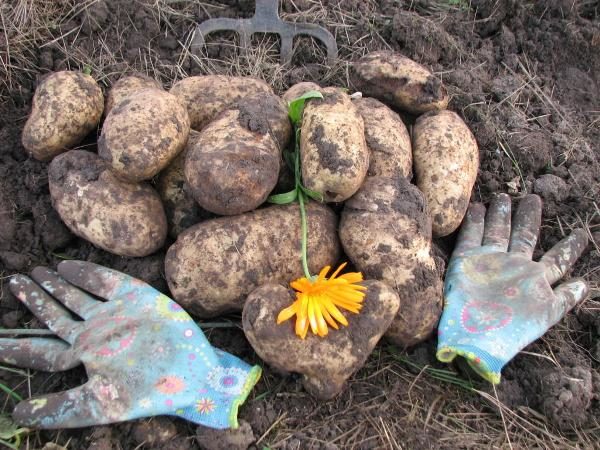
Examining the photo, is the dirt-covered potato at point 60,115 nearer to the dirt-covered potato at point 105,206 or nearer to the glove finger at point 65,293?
the dirt-covered potato at point 105,206

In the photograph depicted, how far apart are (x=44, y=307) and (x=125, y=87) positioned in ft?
3.26

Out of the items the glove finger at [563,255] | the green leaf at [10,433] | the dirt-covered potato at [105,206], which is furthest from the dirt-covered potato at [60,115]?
the glove finger at [563,255]

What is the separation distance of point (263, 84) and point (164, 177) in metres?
0.66

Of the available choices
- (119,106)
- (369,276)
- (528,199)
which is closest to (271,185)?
(369,276)

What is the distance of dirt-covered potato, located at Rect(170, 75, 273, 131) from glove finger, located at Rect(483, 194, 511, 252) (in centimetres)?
118

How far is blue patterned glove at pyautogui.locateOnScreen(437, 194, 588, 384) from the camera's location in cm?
201

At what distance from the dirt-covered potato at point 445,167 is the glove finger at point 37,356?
59.4 inches

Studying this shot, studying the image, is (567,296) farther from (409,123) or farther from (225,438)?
(225,438)

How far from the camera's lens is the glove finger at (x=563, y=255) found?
2.27 m

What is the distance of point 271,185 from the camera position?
6.64 ft

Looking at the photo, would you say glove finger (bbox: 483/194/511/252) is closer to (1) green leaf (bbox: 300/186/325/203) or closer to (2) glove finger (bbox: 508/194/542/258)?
(2) glove finger (bbox: 508/194/542/258)

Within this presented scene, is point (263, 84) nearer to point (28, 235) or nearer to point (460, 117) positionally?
point (460, 117)

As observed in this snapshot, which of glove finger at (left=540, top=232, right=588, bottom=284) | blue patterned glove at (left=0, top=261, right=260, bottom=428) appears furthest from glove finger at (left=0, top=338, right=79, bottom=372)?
glove finger at (left=540, top=232, right=588, bottom=284)

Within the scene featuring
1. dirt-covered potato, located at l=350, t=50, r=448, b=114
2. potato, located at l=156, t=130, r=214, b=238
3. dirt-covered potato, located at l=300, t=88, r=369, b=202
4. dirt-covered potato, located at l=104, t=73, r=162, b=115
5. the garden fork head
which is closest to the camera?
dirt-covered potato, located at l=300, t=88, r=369, b=202
